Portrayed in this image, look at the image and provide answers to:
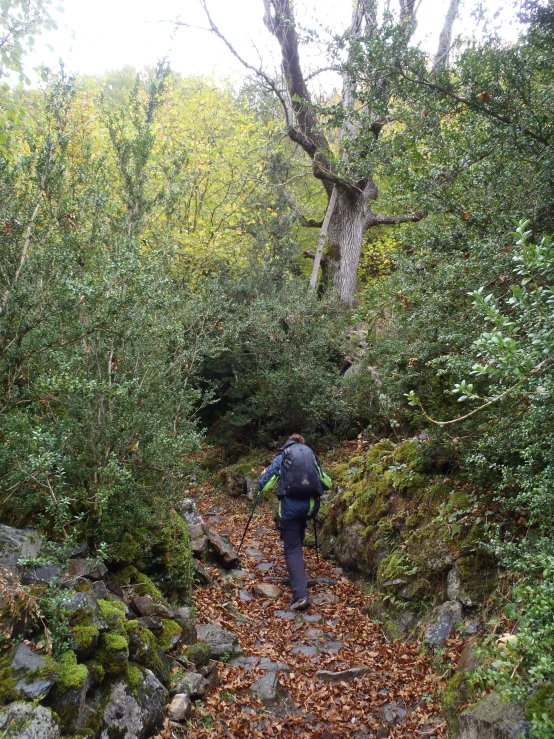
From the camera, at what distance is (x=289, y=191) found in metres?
19.3

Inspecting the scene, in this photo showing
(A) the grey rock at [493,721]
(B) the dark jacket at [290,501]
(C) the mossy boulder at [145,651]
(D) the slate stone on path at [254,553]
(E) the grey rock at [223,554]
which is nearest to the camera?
(A) the grey rock at [493,721]

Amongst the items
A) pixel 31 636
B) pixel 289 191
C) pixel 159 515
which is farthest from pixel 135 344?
pixel 289 191

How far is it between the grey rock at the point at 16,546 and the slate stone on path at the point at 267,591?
12.2 ft

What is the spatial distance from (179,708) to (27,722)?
4.66ft

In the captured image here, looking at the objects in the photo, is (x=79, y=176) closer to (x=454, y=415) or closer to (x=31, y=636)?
(x=31, y=636)

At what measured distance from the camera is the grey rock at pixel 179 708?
3.57 m

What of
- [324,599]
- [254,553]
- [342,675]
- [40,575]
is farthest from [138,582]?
[254,553]

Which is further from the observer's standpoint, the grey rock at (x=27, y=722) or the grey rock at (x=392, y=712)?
the grey rock at (x=392, y=712)

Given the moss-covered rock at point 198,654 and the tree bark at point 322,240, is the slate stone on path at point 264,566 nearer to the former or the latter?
the moss-covered rock at point 198,654

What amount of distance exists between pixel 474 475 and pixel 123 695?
368 cm

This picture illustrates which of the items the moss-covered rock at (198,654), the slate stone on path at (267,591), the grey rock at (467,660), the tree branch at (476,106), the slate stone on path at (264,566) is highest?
the tree branch at (476,106)

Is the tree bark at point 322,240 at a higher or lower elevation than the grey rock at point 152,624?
higher

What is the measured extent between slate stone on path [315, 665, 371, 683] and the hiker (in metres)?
1.78

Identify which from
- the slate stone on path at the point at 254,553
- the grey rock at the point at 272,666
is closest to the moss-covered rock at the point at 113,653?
the grey rock at the point at 272,666
